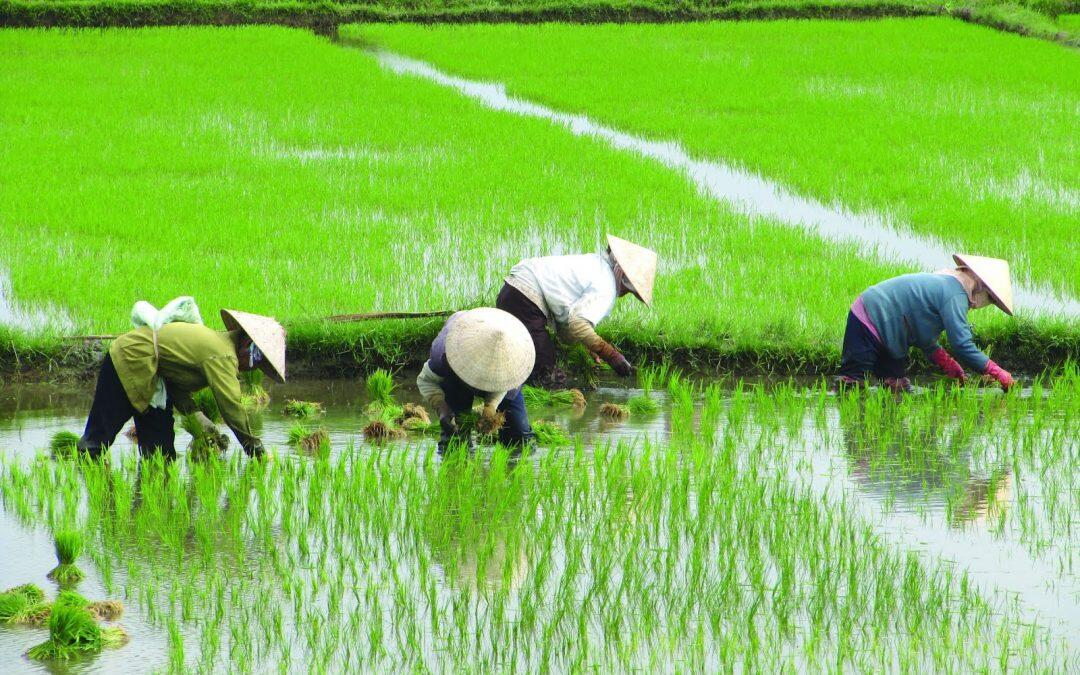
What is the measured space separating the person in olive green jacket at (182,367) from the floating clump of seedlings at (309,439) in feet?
0.84

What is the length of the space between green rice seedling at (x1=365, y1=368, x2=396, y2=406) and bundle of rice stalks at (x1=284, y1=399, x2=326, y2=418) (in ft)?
0.78

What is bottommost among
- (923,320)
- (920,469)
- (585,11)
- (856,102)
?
(920,469)

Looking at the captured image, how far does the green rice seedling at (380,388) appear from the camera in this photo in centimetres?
525

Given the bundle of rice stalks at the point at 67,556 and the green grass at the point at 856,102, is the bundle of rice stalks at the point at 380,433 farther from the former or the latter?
the green grass at the point at 856,102

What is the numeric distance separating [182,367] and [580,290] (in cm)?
179

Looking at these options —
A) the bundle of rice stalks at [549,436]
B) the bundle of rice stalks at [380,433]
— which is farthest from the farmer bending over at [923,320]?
the bundle of rice stalks at [380,433]

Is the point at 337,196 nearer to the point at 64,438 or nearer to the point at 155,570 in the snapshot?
the point at 64,438

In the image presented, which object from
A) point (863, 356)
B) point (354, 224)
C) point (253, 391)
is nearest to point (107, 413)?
point (253, 391)

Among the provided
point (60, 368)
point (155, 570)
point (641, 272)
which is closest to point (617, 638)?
point (155, 570)

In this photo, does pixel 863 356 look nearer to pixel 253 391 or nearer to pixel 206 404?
pixel 253 391

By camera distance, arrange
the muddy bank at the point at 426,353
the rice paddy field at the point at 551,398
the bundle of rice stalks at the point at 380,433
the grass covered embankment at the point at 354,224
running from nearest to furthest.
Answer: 1. the rice paddy field at the point at 551,398
2. the bundle of rice stalks at the point at 380,433
3. the muddy bank at the point at 426,353
4. the grass covered embankment at the point at 354,224

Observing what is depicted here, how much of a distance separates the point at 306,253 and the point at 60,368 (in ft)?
6.52

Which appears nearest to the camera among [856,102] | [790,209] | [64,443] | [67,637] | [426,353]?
[67,637]

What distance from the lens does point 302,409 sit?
5.16 meters
